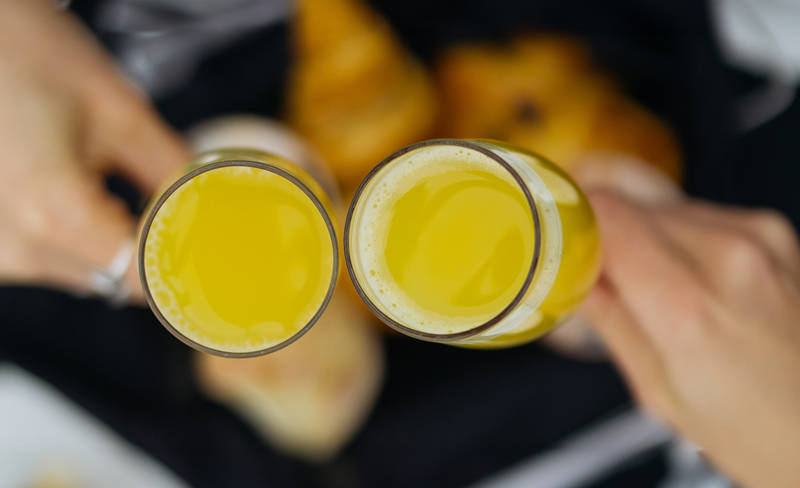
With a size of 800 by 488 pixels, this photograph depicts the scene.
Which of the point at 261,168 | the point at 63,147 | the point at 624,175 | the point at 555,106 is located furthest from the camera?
the point at 555,106

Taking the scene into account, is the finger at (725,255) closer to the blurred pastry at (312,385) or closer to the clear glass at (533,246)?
the clear glass at (533,246)

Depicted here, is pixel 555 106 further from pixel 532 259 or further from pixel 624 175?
pixel 532 259

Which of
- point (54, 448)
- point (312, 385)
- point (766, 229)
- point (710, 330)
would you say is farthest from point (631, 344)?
point (54, 448)

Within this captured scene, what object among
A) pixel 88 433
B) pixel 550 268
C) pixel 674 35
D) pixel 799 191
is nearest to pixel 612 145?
pixel 674 35

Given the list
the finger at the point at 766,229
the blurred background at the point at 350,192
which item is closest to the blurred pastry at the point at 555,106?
the blurred background at the point at 350,192

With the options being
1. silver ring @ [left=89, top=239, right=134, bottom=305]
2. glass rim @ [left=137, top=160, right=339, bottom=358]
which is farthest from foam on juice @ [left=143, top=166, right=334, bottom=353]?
silver ring @ [left=89, top=239, right=134, bottom=305]
